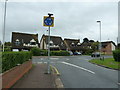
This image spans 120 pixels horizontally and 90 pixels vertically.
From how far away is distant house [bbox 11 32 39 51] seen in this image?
47.9 metres

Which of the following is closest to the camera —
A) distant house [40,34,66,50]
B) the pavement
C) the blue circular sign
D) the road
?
the pavement

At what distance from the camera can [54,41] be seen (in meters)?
56.1

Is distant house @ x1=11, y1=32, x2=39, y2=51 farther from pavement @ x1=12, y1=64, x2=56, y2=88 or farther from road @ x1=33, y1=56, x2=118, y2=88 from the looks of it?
pavement @ x1=12, y1=64, x2=56, y2=88

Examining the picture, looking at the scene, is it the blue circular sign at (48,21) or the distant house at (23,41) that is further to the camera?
the distant house at (23,41)

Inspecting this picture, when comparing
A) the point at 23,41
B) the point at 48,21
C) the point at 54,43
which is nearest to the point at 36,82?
the point at 48,21

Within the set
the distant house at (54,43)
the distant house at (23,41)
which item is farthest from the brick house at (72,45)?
the distant house at (23,41)

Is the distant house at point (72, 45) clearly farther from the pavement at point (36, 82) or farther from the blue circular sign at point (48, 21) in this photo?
the pavement at point (36, 82)

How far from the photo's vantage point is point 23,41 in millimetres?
49938

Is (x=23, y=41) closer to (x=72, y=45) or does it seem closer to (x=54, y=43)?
(x=54, y=43)

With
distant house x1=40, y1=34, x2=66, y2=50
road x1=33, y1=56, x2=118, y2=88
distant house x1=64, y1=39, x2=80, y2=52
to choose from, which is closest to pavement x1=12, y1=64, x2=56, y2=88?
road x1=33, y1=56, x2=118, y2=88

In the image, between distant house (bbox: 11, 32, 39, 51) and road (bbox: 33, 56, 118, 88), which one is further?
distant house (bbox: 11, 32, 39, 51)

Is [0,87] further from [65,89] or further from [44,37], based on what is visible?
[44,37]

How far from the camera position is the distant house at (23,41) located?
157ft

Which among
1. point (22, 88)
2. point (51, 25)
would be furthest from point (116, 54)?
point (22, 88)
